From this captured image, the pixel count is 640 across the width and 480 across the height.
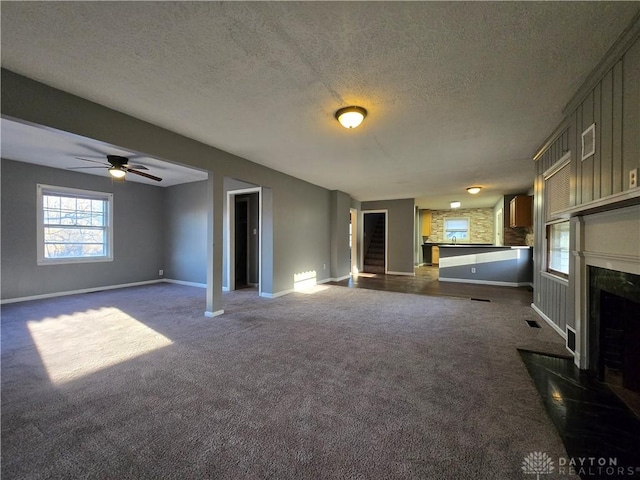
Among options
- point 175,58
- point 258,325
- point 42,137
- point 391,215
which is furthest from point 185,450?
point 391,215

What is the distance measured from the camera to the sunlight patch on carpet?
2389 mm

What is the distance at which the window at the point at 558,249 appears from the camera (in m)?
3.19

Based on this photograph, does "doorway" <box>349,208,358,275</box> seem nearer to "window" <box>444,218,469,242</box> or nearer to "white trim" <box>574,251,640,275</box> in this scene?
"window" <box>444,218,469,242</box>

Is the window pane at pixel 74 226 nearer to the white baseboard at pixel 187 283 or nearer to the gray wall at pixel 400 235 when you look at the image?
the white baseboard at pixel 187 283

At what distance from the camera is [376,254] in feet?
32.6

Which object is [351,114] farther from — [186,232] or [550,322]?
[186,232]

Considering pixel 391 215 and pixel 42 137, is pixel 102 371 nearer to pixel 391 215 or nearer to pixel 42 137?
pixel 42 137

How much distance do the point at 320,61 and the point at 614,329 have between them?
312 centimetres

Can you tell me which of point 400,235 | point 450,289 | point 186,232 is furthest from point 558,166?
point 186,232

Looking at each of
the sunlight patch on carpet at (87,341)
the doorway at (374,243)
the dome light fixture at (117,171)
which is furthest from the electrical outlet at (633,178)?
the doorway at (374,243)

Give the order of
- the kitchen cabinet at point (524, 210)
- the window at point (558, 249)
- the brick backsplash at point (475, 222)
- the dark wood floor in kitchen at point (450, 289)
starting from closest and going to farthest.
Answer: the window at point (558, 249)
the dark wood floor in kitchen at point (450, 289)
the kitchen cabinet at point (524, 210)
the brick backsplash at point (475, 222)

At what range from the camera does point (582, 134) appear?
7.93 ft

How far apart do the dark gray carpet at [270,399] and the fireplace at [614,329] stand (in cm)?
58

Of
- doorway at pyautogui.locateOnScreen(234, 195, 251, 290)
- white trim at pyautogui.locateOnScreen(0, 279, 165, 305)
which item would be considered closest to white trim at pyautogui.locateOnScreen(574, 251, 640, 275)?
doorway at pyautogui.locateOnScreen(234, 195, 251, 290)
